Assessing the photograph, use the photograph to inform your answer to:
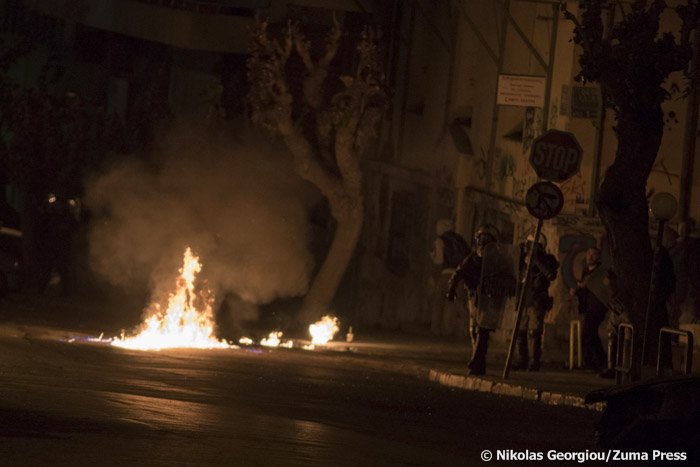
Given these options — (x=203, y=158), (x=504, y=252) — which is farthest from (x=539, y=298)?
(x=203, y=158)

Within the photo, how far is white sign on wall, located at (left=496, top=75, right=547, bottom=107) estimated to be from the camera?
2584 cm

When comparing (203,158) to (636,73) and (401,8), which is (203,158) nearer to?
(401,8)

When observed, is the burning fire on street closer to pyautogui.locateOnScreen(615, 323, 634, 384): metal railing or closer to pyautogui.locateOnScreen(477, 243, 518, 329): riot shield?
pyautogui.locateOnScreen(477, 243, 518, 329): riot shield

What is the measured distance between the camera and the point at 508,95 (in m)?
26.0

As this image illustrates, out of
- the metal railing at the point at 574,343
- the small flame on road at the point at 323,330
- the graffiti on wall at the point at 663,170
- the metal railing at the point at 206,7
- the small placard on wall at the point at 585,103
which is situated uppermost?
the metal railing at the point at 206,7

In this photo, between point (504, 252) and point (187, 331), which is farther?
point (187, 331)

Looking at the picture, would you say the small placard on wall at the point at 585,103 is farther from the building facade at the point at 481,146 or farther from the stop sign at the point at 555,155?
the stop sign at the point at 555,155

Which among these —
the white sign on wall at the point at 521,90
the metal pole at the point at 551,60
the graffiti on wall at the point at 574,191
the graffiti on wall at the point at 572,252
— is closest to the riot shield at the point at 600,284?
the white sign on wall at the point at 521,90

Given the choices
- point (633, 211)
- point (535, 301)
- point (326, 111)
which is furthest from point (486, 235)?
point (326, 111)

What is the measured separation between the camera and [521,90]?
26.0 m

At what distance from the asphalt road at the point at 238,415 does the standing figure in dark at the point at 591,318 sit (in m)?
3.04

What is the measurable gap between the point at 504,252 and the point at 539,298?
3.94 ft

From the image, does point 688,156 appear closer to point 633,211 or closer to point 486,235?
point 486,235

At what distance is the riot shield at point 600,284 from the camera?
22.7 m
